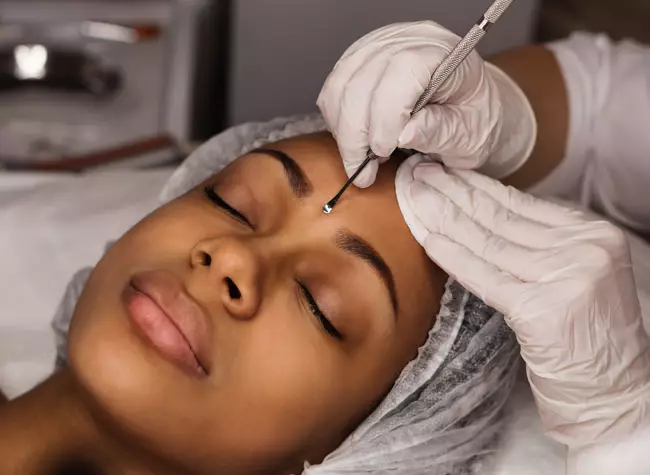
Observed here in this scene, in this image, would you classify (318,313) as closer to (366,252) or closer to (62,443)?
(366,252)

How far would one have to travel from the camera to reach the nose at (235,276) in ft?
3.01

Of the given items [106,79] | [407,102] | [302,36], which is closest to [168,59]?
[106,79]

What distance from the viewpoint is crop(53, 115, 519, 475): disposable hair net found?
3.30 feet

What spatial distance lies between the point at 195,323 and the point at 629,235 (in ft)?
2.54

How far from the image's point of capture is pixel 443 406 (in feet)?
3.38

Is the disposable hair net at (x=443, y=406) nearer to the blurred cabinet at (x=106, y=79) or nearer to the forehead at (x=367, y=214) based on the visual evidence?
the forehead at (x=367, y=214)

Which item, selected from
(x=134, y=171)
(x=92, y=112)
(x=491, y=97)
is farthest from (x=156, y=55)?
(x=491, y=97)

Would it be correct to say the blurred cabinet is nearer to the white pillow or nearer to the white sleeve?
the white pillow

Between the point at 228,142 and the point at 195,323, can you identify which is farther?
the point at 228,142

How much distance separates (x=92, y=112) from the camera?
1963mm

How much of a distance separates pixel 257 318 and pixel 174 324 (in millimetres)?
95

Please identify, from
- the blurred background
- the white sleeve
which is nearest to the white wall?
the blurred background

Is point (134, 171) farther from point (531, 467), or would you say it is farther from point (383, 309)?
point (531, 467)

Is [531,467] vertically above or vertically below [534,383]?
below
